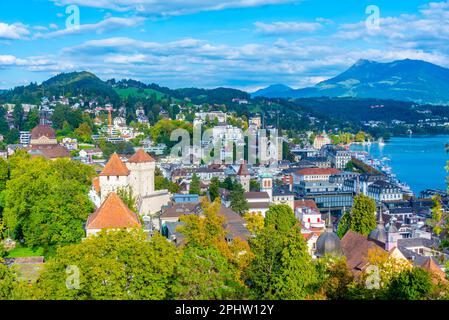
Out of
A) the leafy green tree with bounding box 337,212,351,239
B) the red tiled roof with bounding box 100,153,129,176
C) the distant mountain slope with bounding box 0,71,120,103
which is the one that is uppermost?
the distant mountain slope with bounding box 0,71,120,103

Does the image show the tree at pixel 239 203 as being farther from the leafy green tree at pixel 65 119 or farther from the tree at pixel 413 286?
the leafy green tree at pixel 65 119

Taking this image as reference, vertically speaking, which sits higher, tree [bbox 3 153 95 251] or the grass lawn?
tree [bbox 3 153 95 251]

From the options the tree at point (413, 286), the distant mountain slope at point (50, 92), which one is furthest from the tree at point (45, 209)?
the distant mountain slope at point (50, 92)

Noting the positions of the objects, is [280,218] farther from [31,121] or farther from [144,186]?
[31,121]

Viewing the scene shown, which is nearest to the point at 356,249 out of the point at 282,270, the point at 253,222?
the point at 253,222

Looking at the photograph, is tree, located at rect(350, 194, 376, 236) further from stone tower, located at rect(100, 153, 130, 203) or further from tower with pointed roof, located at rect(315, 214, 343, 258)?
stone tower, located at rect(100, 153, 130, 203)

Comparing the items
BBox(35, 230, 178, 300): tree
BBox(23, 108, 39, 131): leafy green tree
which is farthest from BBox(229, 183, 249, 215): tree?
BBox(23, 108, 39, 131): leafy green tree
